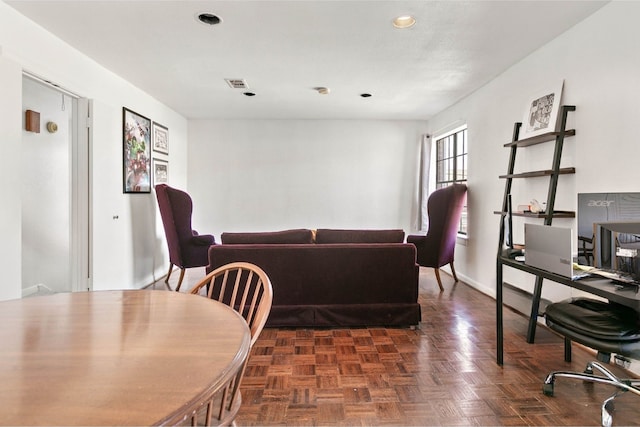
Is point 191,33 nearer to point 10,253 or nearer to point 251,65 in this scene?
point 251,65

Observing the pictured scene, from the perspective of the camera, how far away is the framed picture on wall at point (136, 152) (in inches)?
155

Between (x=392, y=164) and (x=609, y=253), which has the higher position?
(x=392, y=164)

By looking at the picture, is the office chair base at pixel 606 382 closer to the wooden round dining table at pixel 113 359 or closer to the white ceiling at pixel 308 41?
the wooden round dining table at pixel 113 359

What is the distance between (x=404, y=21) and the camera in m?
2.56

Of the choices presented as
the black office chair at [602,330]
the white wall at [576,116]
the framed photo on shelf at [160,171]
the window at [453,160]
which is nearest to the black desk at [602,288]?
the black office chair at [602,330]

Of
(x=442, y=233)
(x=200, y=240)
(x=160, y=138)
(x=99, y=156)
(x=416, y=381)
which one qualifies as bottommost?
(x=416, y=381)

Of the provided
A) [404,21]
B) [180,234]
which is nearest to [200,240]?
[180,234]

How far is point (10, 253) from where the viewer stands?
237 cm

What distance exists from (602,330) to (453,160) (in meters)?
3.91

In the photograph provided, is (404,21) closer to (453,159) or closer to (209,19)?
(209,19)

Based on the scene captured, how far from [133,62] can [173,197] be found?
150 cm

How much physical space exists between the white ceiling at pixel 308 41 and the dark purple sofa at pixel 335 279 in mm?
1647

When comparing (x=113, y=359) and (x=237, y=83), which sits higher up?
(x=237, y=83)

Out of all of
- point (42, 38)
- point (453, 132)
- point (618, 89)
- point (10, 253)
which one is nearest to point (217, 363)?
point (10, 253)
